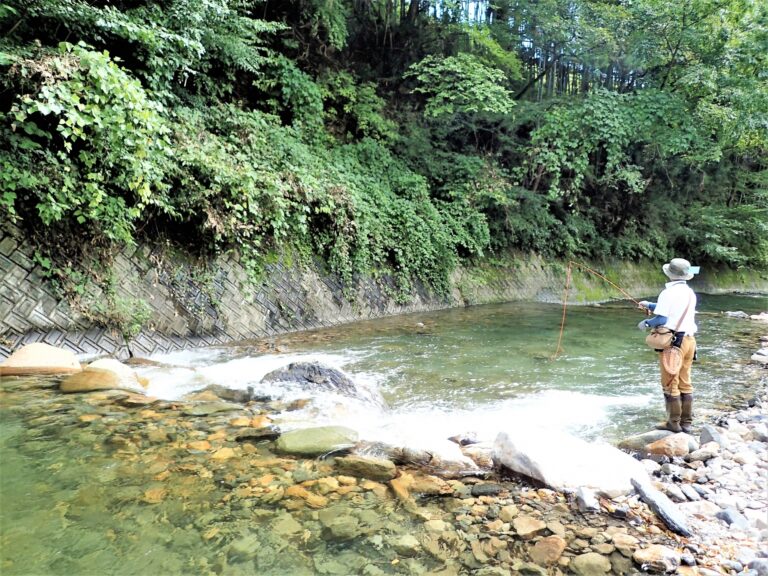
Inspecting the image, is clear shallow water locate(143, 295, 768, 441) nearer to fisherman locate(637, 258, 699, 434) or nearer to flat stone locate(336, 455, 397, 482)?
fisherman locate(637, 258, 699, 434)

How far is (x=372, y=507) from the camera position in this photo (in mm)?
2729

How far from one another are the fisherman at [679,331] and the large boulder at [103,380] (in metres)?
5.08

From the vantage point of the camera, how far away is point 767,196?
730 inches

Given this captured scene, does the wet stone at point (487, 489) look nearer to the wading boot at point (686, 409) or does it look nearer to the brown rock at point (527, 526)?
the brown rock at point (527, 526)

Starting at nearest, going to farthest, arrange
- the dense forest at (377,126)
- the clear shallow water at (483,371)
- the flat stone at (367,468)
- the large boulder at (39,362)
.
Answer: the flat stone at (367,468), the clear shallow water at (483,371), the large boulder at (39,362), the dense forest at (377,126)

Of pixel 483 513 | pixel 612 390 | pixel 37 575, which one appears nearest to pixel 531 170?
pixel 612 390

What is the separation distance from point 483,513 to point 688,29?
46.4 feet

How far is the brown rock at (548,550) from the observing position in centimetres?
231

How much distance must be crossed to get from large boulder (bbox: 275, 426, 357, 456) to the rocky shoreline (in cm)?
3

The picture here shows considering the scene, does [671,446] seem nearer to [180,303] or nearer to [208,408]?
[208,408]

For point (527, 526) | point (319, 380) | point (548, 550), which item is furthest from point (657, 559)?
point (319, 380)

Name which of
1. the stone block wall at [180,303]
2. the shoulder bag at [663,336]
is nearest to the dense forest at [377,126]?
the stone block wall at [180,303]

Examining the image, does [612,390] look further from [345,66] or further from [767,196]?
[767,196]

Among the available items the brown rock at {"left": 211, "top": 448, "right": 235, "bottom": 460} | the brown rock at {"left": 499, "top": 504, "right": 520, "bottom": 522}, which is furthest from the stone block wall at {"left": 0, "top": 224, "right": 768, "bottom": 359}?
the brown rock at {"left": 499, "top": 504, "right": 520, "bottom": 522}
